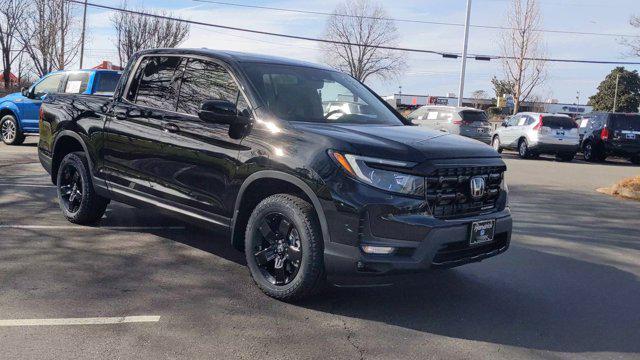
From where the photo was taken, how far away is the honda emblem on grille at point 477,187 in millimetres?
4379

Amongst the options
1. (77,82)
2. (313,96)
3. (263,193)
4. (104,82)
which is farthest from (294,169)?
(77,82)

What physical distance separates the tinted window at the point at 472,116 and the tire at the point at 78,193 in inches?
610

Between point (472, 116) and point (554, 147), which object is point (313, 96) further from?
point (554, 147)

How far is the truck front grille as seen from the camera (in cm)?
411

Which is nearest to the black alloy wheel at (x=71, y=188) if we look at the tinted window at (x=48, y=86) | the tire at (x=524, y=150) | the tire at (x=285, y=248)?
the tire at (x=285, y=248)

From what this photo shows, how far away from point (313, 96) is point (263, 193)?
1.01 m

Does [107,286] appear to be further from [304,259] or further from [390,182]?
[390,182]

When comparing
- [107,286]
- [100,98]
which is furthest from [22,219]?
[107,286]

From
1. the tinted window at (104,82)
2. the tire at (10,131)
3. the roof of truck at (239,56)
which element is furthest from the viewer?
the tire at (10,131)

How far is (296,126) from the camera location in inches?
176

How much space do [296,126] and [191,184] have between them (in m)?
1.14

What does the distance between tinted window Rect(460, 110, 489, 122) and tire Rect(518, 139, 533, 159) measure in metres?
1.66

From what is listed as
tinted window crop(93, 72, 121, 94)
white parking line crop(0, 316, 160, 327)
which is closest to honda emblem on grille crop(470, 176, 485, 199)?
white parking line crop(0, 316, 160, 327)

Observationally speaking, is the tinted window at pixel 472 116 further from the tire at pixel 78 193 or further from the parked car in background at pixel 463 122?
the tire at pixel 78 193
